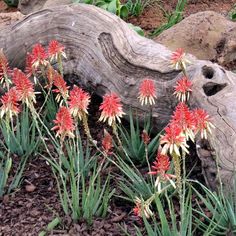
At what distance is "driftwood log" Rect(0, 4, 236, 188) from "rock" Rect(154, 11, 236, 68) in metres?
0.86

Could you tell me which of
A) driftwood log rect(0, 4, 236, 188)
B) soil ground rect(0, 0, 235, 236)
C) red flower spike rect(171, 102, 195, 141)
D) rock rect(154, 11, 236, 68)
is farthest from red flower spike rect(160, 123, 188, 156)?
rock rect(154, 11, 236, 68)

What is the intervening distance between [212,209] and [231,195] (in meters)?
0.11

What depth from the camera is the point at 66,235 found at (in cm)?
299

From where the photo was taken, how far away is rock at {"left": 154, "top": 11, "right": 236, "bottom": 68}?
4895 millimetres

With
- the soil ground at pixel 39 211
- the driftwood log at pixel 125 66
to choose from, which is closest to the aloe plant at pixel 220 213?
the driftwood log at pixel 125 66

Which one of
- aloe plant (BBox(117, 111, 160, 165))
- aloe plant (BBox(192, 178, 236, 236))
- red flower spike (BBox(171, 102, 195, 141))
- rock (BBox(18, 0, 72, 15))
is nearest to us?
red flower spike (BBox(171, 102, 195, 141))

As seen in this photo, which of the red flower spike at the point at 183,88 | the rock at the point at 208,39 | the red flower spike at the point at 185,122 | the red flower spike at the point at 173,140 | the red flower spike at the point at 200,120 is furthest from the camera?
the rock at the point at 208,39

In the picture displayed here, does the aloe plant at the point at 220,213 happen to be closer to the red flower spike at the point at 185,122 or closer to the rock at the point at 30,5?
the red flower spike at the point at 185,122

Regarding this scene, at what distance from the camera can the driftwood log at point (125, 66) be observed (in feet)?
10.7

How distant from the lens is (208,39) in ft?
16.2

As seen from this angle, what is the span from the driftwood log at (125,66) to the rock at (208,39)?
86cm

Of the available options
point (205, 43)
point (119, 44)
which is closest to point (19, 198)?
point (119, 44)

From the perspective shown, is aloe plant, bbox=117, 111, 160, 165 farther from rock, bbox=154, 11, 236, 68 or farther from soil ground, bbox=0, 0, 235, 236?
rock, bbox=154, 11, 236, 68

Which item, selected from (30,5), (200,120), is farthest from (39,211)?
(30,5)
